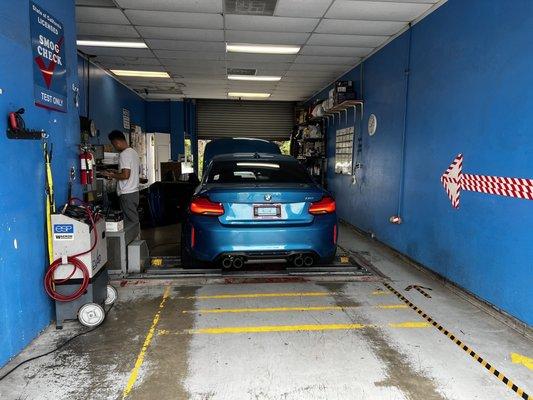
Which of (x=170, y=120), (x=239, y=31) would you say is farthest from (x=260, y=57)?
(x=170, y=120)

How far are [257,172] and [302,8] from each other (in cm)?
209

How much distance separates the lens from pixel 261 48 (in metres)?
6.89

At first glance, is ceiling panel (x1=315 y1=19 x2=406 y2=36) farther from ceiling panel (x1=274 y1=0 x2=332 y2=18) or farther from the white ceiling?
ceiling panel (x1=274 y1=0 x2=332 y2=18)

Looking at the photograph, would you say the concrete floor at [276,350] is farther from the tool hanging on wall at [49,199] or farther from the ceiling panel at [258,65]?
the ceiling panel at [258,65]

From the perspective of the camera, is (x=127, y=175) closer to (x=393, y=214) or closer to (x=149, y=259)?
(x=149, y=259)

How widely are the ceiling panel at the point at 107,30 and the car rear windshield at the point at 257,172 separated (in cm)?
266

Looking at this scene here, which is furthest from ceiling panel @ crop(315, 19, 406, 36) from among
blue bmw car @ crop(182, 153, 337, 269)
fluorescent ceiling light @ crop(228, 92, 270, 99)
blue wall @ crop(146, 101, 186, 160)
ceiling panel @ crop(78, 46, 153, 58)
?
blue wall @ crop(146, 101, 186, 160)

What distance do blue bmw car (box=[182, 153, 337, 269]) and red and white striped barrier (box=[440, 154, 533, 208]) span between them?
1335 mm

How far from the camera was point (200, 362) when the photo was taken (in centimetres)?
273

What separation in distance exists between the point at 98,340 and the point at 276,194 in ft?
6.48

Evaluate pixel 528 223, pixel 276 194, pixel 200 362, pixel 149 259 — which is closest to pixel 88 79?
pixel 149 259

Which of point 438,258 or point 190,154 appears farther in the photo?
point 190,154

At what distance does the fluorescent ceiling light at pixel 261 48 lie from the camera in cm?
666

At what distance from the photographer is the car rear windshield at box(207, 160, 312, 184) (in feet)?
14.9
